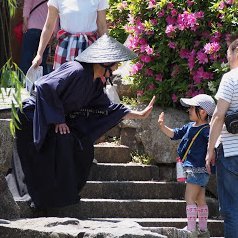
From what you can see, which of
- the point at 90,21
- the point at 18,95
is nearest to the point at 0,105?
the point at 90,21

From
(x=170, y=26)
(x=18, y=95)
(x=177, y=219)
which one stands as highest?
(x=18, y=95)

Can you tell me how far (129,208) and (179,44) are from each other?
5.84 feet

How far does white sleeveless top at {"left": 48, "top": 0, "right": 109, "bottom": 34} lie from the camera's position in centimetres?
849

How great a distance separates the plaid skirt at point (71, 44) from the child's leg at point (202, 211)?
174 centimetres

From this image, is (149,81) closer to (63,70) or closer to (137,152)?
(137,152)

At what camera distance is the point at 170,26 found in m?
8.99

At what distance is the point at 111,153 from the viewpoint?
30.0 feet

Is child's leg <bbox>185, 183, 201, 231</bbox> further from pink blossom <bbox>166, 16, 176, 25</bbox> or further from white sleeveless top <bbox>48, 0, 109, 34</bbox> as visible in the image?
pink blossom <bbox>166, 16, 176, 25</bbox>

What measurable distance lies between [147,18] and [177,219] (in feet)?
7.36

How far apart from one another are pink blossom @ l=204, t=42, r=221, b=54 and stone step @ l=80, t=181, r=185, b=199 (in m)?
1.30

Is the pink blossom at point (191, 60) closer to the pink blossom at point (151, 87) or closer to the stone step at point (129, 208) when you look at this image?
the pink blossom at point (151, 87)

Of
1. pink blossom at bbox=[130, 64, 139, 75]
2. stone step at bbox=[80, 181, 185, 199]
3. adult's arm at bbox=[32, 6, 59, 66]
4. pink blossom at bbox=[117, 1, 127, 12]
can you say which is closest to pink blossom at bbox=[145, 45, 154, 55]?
pink blossom at bbox=[130, 64, 139, 75]

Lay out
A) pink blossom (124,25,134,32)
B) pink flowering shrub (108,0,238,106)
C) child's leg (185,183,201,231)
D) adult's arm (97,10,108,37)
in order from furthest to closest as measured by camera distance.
Result: pink blossom (124,25,134,32), pink flowering shrub (108,0,238,106), adult's arm (97,10,108,37), child's leg (185,183,201,231)

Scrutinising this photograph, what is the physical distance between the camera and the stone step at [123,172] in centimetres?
885
